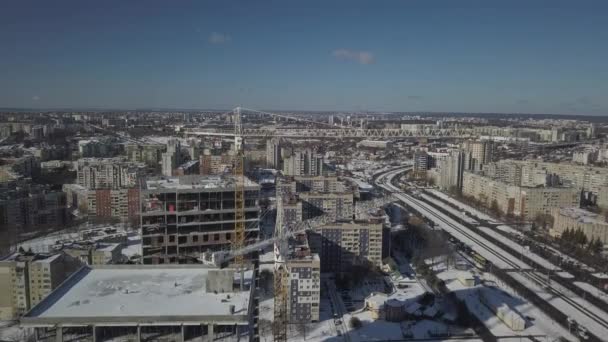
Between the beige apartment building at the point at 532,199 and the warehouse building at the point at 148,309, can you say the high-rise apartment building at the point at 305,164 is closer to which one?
the beige apartment building at the point at 532,199

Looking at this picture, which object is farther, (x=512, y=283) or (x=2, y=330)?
(x=512, y=283)

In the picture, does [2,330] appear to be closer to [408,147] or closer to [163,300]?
[163,300]

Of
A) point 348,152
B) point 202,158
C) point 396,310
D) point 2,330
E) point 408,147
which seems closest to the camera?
point 2,330

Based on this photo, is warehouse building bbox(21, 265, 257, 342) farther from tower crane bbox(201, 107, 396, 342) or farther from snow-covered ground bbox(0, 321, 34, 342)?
snow-covered ground bbox(0, 321, 34, 342)

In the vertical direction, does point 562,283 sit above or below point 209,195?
below

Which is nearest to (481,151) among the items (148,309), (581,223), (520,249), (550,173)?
(550,173)

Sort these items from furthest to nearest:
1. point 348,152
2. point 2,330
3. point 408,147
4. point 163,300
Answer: point 408,147 < point 348,152 < point 2,330 < point 163,300

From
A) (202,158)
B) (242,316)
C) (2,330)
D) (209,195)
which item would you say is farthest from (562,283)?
(202,158)

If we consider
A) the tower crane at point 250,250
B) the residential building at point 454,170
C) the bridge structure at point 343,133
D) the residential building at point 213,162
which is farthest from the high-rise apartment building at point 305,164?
the tower crane at point 250,250
